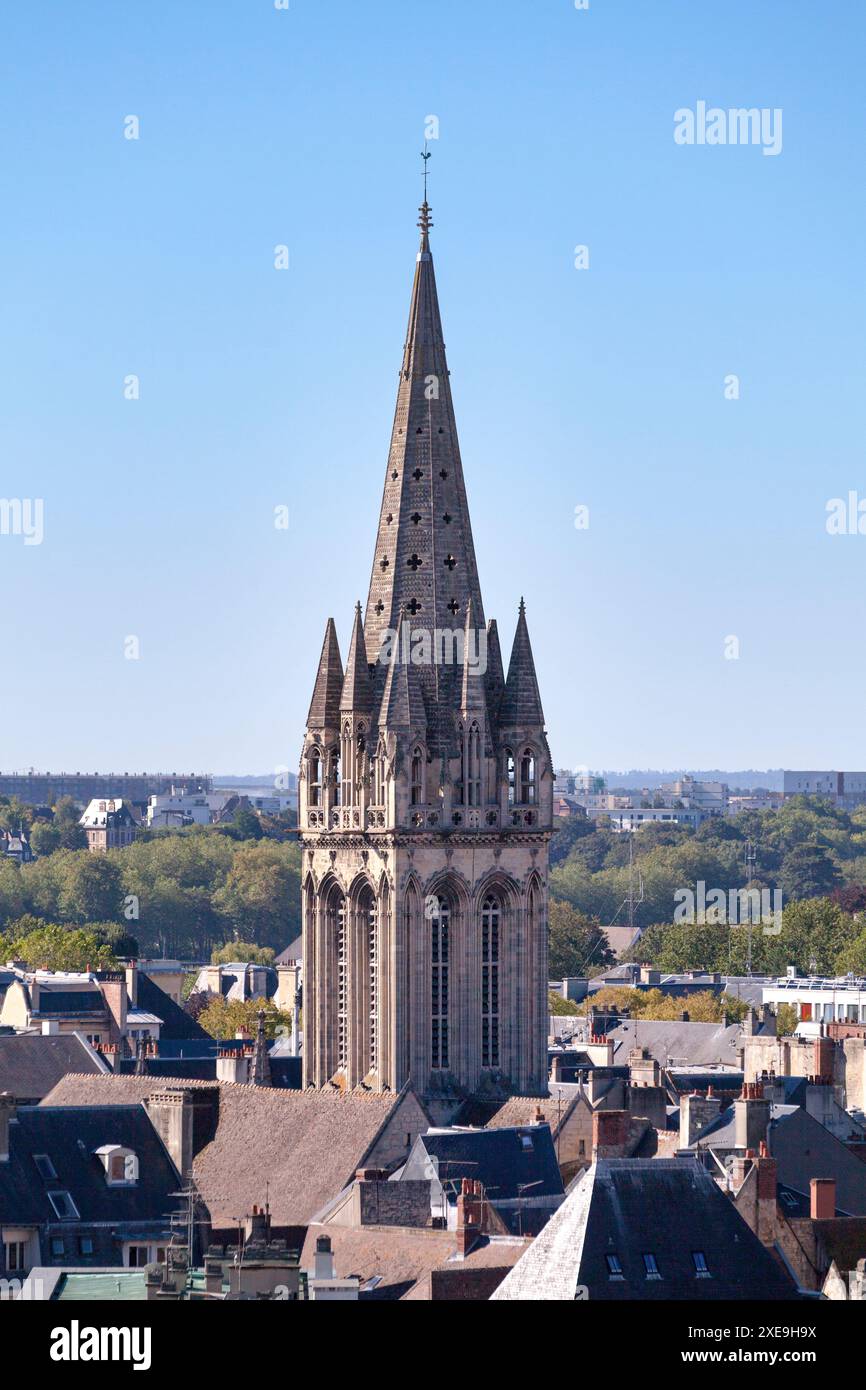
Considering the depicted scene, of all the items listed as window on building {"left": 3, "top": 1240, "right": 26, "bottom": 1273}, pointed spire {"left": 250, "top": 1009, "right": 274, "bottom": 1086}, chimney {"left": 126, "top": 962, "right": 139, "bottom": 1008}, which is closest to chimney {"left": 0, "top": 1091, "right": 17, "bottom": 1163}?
window on building {"left": 3, "top": 1240, "right": 26, "bottom": 1273}

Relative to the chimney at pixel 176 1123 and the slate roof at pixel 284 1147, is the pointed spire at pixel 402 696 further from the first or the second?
the chimney at pixel 176 1123

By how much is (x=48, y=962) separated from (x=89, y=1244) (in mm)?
107633

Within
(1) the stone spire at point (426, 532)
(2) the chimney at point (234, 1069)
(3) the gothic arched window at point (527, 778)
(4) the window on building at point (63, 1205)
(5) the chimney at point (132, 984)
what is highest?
(1) the stone spire at point (426, 532)

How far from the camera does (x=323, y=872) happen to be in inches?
3787

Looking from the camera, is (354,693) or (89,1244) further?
(354,693)

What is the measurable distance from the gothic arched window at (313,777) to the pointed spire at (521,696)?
5812 millimetres

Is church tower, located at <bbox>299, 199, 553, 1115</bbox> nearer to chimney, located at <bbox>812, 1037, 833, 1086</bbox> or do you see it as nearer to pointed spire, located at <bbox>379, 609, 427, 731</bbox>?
pointed spire, located at <bbox>379, 609, 427, 731</bbox>

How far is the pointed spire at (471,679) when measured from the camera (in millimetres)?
94875

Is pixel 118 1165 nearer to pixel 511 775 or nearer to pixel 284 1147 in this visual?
pixel 284 1147

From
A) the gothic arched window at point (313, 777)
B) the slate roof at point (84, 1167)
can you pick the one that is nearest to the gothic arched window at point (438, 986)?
the gothic arched window at point (313, 777)

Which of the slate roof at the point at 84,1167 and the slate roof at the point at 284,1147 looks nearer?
the slate roof at the point at 84,1167

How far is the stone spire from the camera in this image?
95562 millimetres
